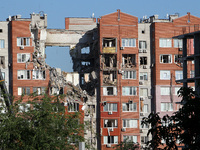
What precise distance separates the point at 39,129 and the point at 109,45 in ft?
111

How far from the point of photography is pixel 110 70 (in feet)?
270

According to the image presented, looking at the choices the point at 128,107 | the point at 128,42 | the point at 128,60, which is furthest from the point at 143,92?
the point at 128,42

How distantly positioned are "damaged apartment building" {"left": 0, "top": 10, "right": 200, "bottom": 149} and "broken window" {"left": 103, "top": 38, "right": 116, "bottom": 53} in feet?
0.38

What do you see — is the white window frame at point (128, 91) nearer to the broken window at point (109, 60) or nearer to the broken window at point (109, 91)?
the broken window at point (109, 91)

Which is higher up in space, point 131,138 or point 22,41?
point 22,41

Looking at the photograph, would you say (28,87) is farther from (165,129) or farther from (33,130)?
(165,129)

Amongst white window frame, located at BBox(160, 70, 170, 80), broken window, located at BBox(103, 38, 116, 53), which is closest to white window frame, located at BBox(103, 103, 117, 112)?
broken window, located at BBox(103, 38, 116, 53)

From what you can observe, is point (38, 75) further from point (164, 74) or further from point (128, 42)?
point (164, 74)

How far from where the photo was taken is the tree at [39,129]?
4981 centimetres

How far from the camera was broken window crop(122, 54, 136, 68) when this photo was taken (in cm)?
8295

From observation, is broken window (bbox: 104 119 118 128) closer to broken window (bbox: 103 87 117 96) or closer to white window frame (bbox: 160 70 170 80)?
broken window (bbox: 103 87 117 96)

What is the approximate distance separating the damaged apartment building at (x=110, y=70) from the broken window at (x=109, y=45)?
12cm

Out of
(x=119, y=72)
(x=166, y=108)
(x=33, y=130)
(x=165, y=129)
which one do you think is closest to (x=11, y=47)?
(x=119, y=72)

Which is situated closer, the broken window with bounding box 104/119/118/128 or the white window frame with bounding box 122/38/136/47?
the broken window with bounding box 104/119/118/128
